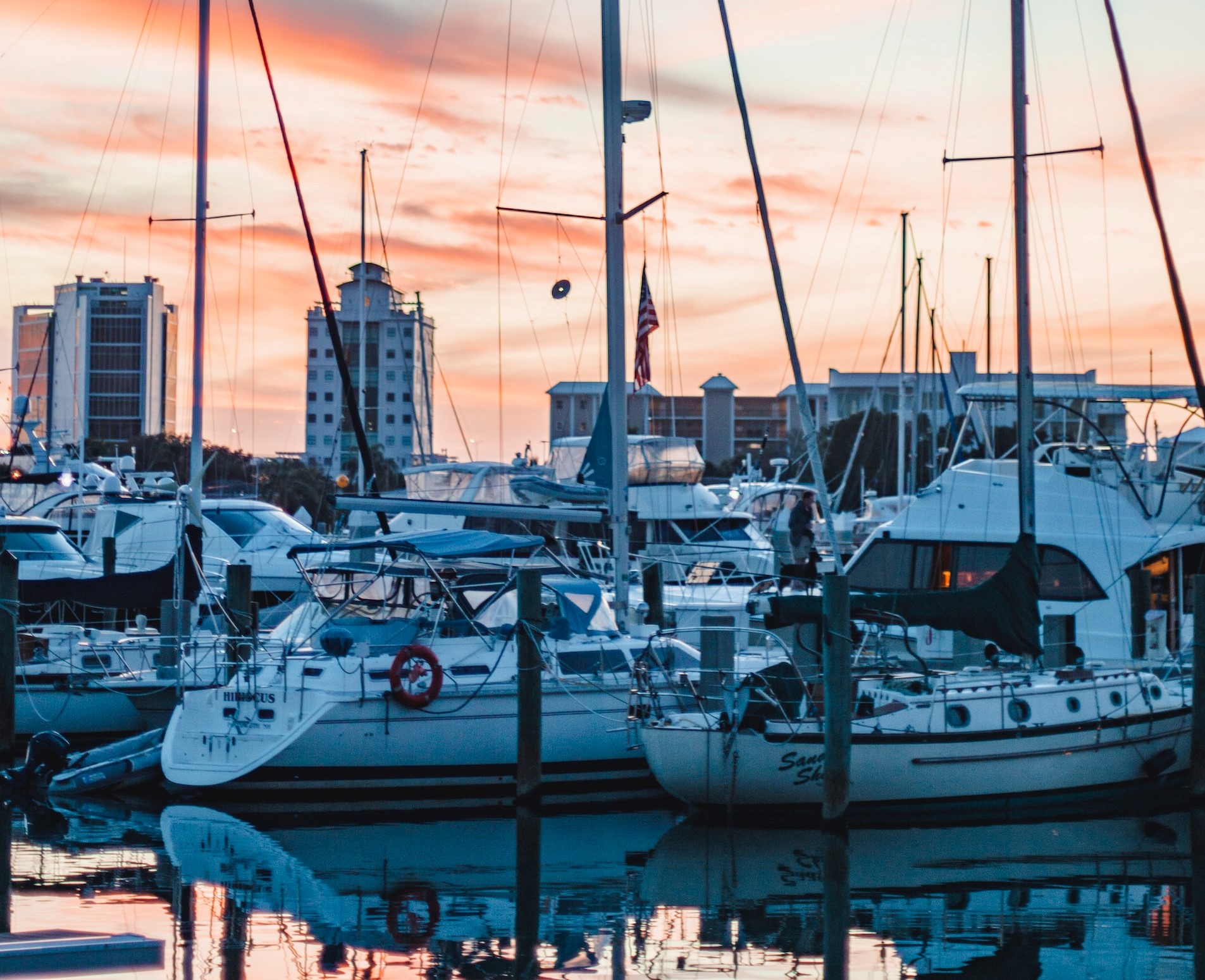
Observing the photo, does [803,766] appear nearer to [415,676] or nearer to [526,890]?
[526,890]

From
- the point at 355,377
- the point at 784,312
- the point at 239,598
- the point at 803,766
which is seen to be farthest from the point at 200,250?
the point at 355,377

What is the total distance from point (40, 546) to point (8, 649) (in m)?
6.97

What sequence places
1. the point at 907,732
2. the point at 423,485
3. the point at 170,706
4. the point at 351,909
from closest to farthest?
the point at 351,909 → the point at 907,732 → the point at 170,706 → the point at 423,485

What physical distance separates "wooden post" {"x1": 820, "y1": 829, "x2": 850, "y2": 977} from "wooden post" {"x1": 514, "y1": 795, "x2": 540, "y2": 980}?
6.55 ft

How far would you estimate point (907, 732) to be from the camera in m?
14.9

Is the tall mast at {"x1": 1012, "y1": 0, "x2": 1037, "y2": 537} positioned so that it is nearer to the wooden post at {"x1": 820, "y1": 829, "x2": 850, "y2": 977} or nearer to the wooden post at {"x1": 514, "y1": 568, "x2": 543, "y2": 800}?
the wooden post at {"x1": 820, "y1": 829, "x2": 850, "y2": 977}

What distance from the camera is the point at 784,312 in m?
19.4

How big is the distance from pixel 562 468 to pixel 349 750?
66.1 ft

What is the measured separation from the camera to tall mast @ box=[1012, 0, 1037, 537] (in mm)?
16734

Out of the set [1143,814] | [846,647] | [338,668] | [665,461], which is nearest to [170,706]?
[338,668]

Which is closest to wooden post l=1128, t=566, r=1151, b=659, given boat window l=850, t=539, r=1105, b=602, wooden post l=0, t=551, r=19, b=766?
boat window l=850, t=539, r=1105, b=602

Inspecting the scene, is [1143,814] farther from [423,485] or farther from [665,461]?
[665,461]

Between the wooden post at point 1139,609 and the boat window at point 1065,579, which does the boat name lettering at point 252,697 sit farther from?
the wooden post at point 1139,609

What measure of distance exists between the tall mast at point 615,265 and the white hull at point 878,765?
366cm
